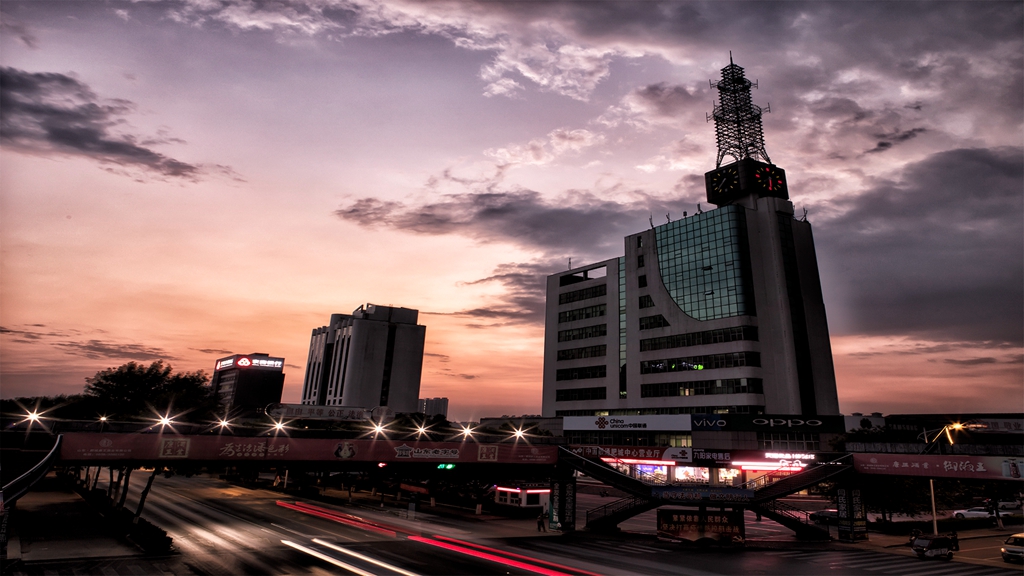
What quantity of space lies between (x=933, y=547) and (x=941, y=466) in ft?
21.2

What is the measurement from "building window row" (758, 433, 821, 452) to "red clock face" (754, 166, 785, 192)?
50.1 m

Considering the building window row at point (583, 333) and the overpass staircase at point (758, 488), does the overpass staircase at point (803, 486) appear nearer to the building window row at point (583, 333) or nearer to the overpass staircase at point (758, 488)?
the overpass staircase at point (758, 488)

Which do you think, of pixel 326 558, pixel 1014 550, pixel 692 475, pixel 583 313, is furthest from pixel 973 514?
pixel 326 558

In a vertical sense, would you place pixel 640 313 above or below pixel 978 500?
above

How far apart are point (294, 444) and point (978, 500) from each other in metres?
101

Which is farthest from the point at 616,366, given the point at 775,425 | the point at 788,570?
the point at 788,570

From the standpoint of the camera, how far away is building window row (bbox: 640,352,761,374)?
96.5 metres

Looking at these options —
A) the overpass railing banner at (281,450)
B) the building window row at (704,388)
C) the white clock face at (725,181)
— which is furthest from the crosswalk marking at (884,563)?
the white clock face at (725,181)

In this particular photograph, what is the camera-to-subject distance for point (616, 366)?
11431cm

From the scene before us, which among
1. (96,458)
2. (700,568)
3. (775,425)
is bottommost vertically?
(700,568)

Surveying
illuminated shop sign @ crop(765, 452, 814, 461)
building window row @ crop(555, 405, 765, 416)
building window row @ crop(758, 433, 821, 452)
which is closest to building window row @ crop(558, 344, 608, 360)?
building window row @ crop(555, 405, 765, 416)

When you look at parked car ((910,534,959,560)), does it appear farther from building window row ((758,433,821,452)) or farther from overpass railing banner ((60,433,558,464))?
building window row ((758,433,821,452))

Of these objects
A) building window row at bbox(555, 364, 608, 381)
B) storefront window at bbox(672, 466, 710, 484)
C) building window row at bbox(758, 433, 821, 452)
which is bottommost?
storefront window at bbox(672, 466, 710, 484)

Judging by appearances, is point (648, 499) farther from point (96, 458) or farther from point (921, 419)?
point (921, 419)
